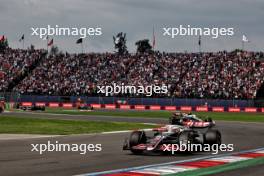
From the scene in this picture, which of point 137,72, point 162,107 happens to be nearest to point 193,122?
point 162,107

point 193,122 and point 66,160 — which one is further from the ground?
point 193,122

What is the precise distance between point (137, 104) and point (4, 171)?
143ft

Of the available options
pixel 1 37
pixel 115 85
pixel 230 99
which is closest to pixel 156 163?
pixel 230 99

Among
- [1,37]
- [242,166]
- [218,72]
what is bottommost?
[242,166]

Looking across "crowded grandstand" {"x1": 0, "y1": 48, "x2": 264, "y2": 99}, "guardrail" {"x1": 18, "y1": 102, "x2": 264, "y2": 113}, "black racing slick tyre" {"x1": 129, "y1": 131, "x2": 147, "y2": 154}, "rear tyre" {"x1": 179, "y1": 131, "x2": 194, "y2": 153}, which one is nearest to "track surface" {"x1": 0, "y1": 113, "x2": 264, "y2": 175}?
"black racing slick tyre" {"x1": 129, "y1": 131, "x2": 147, "y2": 154}

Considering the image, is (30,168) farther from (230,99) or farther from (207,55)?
(207,55)

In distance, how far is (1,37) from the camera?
67562mm

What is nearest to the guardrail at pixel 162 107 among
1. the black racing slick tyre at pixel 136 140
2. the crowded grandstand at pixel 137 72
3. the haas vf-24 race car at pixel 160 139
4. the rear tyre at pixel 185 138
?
the crowded grandstand at pixel 137 72

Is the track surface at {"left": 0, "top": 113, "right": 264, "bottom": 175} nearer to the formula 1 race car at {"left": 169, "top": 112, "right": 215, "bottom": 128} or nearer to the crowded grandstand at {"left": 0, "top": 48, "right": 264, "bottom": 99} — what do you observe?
the formula 1 race car at {"left": 169, "top": 112, "right": 215, "bottom": 128}

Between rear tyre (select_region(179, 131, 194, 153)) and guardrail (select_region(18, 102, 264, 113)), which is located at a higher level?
guardrail (select_region(18, 102, 264, 113))

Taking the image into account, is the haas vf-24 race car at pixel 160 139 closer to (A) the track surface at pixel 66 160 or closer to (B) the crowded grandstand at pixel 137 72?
(A) the track surface at pixel 66 160

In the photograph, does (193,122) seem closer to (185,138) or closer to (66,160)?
(185,138)

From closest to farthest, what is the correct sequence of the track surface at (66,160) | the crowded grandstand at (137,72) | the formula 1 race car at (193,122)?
the track surface at (66,160), the formula 1 race car at (193,122), the crowded grandstand at (137,72)

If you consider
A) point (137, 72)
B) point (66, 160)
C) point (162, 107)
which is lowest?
point (66, 160)
